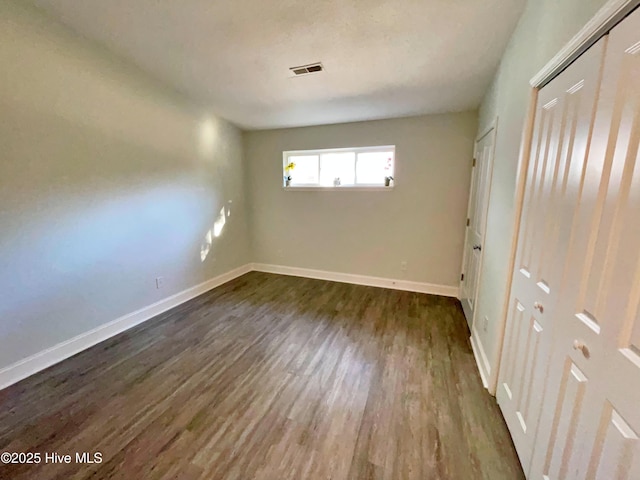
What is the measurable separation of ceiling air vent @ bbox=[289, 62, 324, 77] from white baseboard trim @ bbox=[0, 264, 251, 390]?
113 inches

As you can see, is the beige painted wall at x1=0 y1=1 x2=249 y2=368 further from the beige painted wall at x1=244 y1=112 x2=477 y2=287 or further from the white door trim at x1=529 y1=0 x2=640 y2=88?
the white door trim at x1=529 y1=0 x2=640 y2=88

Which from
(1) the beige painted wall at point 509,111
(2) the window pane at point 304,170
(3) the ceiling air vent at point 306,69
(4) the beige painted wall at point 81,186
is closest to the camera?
(1) the beige painted wall at point 509,111

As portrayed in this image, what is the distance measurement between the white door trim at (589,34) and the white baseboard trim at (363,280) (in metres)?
2.84

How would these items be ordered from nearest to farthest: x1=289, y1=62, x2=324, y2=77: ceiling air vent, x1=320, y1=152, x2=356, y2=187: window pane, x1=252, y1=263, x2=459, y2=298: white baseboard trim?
x1=289, y1=62, x2=324, y2=77: ceiling air vent < x1=252, y1=263, x2=459, y2=298: white baseboard trim < x1=320, y1=152, x2=356, y2=187: window pane

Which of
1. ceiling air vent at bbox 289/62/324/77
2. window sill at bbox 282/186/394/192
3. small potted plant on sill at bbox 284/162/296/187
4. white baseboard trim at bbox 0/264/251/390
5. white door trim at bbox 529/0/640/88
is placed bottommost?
white baseboard trim at bbox 0/264/251/390

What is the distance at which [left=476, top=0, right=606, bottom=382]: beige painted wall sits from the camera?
1230 mm

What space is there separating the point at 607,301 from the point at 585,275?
0.14 m

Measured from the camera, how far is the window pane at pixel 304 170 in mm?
4277

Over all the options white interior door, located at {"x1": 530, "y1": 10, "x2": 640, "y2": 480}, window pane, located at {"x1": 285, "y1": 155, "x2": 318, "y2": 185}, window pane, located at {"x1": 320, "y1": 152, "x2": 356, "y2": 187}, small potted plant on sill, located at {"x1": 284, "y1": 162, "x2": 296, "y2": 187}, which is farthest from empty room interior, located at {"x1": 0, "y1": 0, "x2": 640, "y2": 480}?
small potted plant on sill, located at {"x1": 284, "y1": 162, "x2": 296, "y2": 187}

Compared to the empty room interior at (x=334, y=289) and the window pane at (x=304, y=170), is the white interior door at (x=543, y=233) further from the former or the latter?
the window pane at (x=304, y=170)

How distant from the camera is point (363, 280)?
4.13m

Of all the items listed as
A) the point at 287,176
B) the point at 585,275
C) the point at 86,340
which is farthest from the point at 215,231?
the point at 585,275

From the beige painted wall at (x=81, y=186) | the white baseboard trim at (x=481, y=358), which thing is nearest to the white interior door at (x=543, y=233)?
the white baseboard trim at (x=481, y=358)

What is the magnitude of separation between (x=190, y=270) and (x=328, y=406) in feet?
8.50
